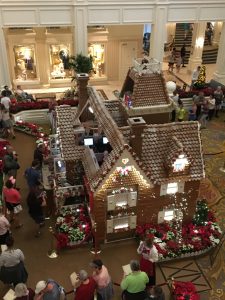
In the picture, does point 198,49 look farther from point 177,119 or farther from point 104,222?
point 104,222

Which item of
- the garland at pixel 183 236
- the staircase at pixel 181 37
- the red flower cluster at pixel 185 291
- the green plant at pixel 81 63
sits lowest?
the red flower cluster at pixel 185 291

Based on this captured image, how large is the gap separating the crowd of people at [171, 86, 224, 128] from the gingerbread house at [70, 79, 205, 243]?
709 centimetres

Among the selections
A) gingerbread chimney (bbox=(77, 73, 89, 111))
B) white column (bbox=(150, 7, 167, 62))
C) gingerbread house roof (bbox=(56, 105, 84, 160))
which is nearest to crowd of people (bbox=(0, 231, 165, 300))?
gingerbread house roof (bbox=(56, 105, 84, 160))

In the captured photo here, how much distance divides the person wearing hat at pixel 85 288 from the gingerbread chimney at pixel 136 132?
138 inches

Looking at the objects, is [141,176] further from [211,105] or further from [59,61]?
[59,61]

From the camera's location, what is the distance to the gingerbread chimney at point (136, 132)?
8703 mm

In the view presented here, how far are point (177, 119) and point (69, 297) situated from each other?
11.1 m

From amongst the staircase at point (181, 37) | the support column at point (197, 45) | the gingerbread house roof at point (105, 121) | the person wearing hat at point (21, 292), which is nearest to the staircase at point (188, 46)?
the staircase at point (181, 37)

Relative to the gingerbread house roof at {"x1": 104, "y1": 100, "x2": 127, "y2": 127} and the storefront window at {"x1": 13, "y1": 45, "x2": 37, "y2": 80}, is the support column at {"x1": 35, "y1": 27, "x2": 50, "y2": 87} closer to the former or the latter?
the storefront window at {"x1": 13, "y1": 45, "x2": 37, "y2": 80}

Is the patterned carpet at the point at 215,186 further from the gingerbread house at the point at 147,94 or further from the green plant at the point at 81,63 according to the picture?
the green plant at the point at 81,63

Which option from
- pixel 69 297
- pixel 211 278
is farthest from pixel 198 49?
pixel 69 297

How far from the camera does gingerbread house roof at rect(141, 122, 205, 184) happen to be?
368 inches

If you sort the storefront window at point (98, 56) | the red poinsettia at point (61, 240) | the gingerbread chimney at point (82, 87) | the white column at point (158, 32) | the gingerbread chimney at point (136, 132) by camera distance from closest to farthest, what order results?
the gingerbread chimney at point (136, 132), the red poinsettia at point (61, 240), the gingerbread chimney at point (82, 87), the white column at point (158, 32), the storefront window at point (98, 56)

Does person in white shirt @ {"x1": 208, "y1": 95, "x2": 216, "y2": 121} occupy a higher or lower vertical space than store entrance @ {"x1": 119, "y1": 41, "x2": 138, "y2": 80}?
lower
